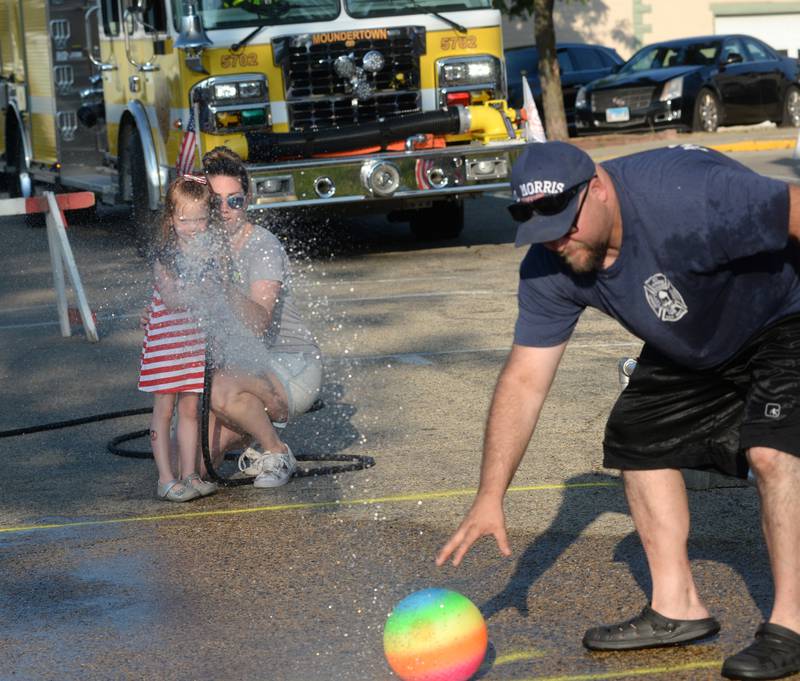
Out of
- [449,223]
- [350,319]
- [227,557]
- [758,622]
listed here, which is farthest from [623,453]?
[449,223]

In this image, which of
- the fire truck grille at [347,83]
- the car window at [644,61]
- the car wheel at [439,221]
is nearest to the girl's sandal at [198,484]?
the fire truck grille at [347,83]

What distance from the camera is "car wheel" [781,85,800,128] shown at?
920 inches

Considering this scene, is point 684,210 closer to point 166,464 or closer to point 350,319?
point 166,464

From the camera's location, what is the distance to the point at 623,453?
4.26 metres

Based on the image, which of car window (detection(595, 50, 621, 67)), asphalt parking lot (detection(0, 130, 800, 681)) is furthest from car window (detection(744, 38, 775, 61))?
asphalt parking lot (detection(0, 130, 800, 681))

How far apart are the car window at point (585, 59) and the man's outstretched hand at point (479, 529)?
77.3 ft

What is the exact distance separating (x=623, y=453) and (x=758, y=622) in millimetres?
667

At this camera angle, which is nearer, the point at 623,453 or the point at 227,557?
the point at 623,453

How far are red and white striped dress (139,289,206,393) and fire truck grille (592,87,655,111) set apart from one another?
682 inches

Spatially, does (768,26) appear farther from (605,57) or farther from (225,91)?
(225,91)

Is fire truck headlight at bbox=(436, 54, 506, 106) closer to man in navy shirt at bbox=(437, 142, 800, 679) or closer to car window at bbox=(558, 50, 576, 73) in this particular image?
man in navy shirt at bbox=(437, 142, 800, 679)

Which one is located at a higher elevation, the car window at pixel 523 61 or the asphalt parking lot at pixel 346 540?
the car window at pixel 523 61

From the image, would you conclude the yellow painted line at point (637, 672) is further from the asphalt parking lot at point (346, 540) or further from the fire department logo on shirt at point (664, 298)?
the fire department logo on shirt at point (664, 298)

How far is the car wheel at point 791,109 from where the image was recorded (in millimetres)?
23359
